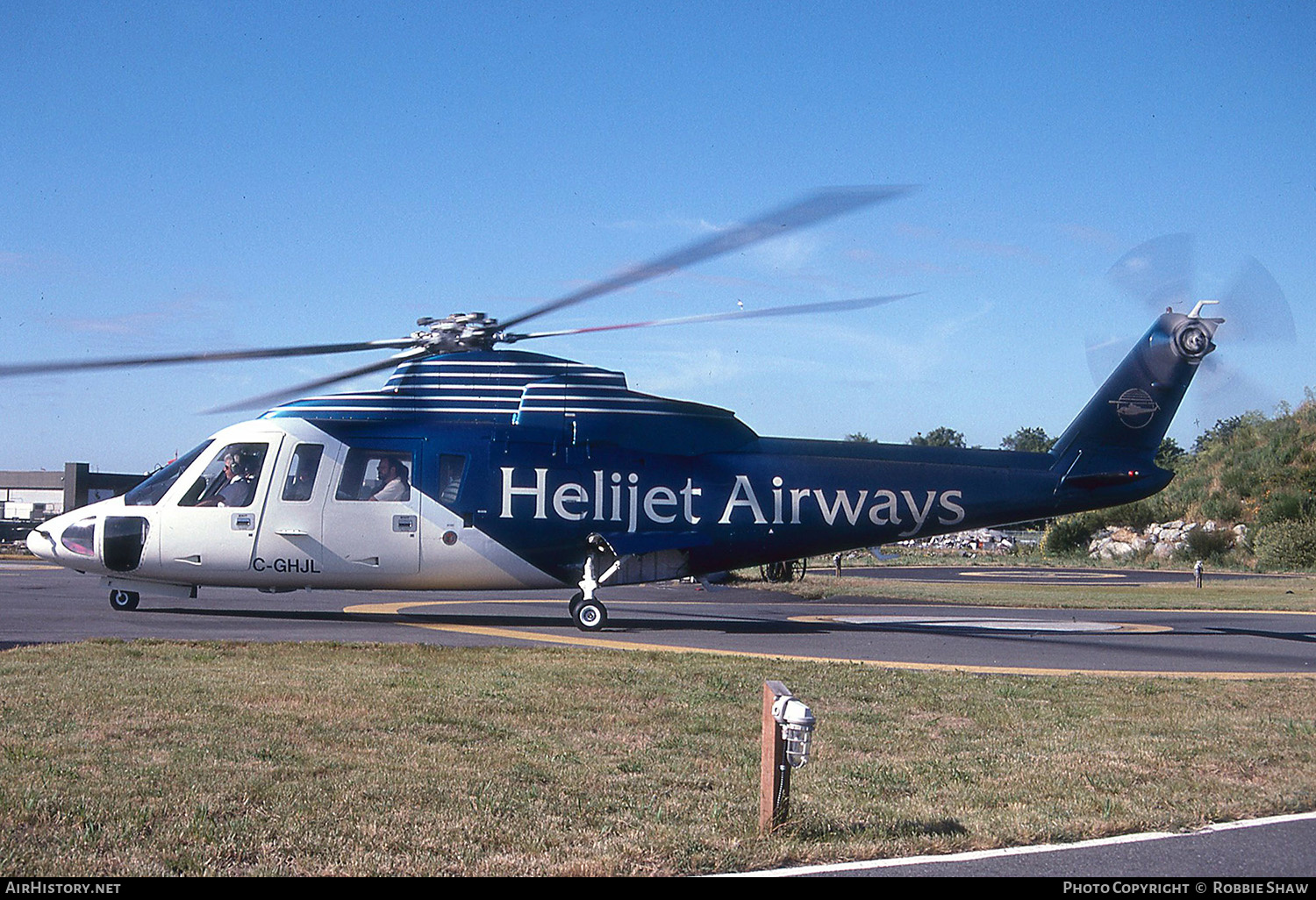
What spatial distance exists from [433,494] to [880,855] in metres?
13.0

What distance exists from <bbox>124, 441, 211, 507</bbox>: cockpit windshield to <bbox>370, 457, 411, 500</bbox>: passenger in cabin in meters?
3.03

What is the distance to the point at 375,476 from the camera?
717 inches

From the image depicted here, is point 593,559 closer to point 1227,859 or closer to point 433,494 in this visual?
point 433,494

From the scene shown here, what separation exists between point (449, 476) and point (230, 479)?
3596 millimetres

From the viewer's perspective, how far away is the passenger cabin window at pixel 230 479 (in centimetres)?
1841

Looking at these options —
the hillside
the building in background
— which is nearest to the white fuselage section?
the building in background

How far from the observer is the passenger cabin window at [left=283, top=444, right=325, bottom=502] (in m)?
18.2

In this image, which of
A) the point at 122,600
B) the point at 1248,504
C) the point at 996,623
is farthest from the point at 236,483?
the point at 1248,504

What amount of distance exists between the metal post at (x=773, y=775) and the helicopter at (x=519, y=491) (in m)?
11.8

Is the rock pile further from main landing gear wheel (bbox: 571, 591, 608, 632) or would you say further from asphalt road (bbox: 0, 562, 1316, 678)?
main landing gear wheel (bbox: 571, 591, 608, 632)

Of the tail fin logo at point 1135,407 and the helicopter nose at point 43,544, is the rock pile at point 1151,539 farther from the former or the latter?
the helicopter nose at point 43,544

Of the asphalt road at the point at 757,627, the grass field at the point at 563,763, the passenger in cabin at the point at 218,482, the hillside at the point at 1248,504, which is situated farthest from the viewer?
the hillside at the point at 1248,504

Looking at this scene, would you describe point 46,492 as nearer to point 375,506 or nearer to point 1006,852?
point 375,506

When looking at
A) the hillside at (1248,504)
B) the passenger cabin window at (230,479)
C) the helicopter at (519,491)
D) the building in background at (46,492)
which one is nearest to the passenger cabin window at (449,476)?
the helicopter at (519,491)
